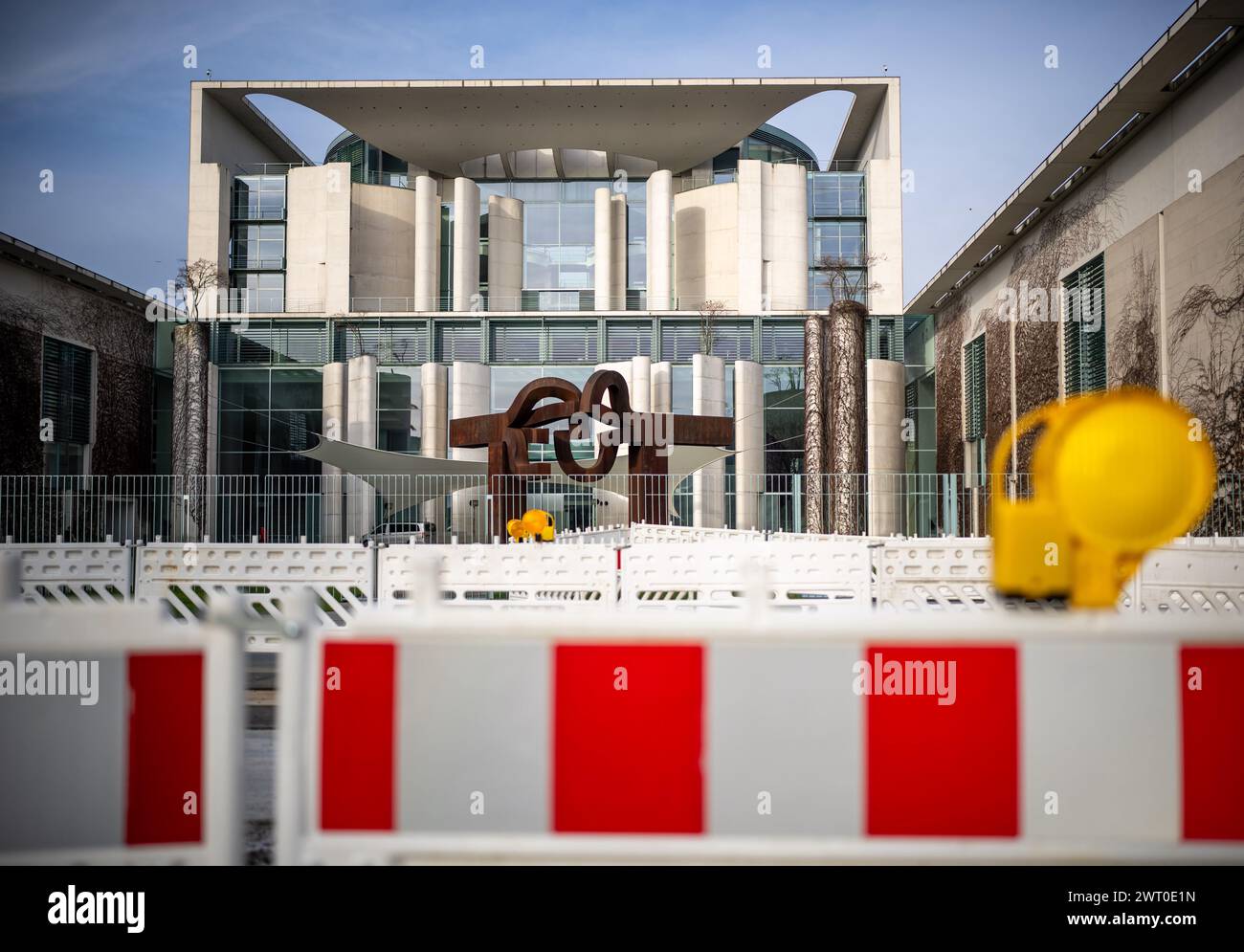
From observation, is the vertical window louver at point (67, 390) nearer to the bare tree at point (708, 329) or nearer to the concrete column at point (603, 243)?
the concrete column at point (603, 243)

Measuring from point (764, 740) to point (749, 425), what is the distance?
32.7 meters

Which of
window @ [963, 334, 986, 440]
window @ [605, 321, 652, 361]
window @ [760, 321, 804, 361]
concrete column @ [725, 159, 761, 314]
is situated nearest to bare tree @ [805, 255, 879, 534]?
window @ [963, 334, 986, 440]

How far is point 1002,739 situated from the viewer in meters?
2.30

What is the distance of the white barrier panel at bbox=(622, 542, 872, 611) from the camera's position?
8555 millimetres

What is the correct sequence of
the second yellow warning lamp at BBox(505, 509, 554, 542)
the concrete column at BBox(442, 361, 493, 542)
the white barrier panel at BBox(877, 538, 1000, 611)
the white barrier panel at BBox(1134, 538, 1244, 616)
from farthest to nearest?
the concrete column at BBox(442, 361, 493, 542) → the second yellow warning lamp at BBox(505, 509, 554, 542) → the white barrier panel at BBox(877, 538, 1000, 611) → the white barrier panel at BBox(1134, 538, 1244, 616)

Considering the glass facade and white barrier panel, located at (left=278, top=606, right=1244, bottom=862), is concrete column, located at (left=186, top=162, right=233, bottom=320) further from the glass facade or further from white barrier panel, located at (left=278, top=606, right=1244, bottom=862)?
white barrier panel, located at (left=278, top=606, right=1244, bottom=862)

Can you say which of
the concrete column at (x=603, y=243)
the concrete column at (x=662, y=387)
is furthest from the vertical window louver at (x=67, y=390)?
the concrete column at (x=662, y=387)

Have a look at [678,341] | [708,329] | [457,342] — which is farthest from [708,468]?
[457,342]

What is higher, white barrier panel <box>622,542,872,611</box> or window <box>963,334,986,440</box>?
window <box>963,334,986,440</box>

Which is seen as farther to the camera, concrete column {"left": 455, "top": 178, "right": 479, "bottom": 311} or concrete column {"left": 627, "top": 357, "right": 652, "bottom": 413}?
concrete column {"left": 455, "top": 178, "right": 479, "bottom": 311}

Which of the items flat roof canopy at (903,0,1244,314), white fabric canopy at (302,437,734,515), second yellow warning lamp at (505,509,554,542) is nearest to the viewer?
second yellow warning lamp at (505,509,554,542)

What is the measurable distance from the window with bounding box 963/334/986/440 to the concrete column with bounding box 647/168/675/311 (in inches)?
521

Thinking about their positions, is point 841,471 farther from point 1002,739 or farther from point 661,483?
point 1002,739
